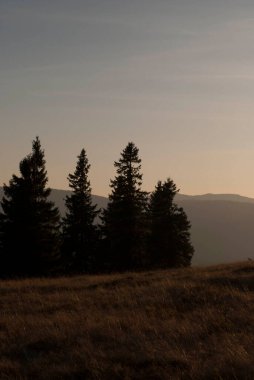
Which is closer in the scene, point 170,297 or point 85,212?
→ point 170,297

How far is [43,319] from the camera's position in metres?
12.6

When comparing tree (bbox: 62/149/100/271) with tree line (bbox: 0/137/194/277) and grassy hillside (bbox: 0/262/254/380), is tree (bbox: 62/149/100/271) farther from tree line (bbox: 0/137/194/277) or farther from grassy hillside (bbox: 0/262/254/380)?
grassy hillside (bbox: 0/262/254/380)

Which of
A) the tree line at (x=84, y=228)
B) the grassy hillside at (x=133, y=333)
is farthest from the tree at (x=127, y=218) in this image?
the grassy hillside at (x=133, y=333)

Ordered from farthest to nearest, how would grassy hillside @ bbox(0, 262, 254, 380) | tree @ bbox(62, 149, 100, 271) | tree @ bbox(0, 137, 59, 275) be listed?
1. tree @ bbox(62, 149, 100, 271)
2. tree @ bbox(0, 137, 59, 275)
3. grassy hillside @ bbox(0, 262, 254, 380)

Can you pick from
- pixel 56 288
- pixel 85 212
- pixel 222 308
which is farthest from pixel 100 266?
pixel 222 308

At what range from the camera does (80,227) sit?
147 ft

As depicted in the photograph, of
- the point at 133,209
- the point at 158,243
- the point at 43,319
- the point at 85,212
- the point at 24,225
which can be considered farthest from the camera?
the point at 158,243

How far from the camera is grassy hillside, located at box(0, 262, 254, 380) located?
8.19 meters

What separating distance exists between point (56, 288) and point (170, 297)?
639cm

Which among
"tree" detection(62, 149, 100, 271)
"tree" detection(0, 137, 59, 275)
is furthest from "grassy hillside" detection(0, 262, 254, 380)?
"tree" detection(62, 149, 100, 271)

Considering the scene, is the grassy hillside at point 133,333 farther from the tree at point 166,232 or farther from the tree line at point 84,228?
the tree at point 166,232

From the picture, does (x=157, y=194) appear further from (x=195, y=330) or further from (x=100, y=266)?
(x=195, y=330)

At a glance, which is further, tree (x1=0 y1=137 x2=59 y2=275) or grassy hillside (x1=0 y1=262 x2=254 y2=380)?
tree (x1=0 y1=137 x2=59 y2=275)

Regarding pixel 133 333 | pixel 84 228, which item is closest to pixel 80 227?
pixel 84 228
